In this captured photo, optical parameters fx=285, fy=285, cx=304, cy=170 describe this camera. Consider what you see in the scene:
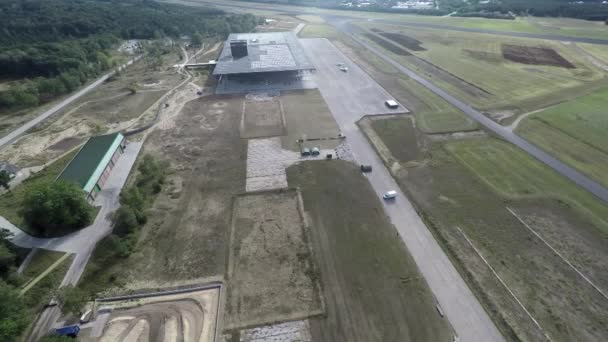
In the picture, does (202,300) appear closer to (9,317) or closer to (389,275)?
(9,317)

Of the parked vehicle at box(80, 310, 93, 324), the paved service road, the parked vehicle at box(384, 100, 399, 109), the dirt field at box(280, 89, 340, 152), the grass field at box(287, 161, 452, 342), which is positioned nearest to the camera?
the grass field at box(287, 161, 452, 342)

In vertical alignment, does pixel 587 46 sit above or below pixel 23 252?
above

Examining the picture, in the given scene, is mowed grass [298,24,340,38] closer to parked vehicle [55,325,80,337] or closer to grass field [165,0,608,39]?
grass field [165,0,608,39]

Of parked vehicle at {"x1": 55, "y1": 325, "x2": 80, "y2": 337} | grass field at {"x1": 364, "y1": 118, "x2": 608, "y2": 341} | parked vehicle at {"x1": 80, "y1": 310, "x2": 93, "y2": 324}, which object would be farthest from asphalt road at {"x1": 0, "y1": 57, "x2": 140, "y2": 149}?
grass field at {"x1": 364, "y1": 118, "x2": 608, "y2": 341}

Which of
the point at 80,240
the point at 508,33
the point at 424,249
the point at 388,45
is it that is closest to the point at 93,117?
the point at 80,240

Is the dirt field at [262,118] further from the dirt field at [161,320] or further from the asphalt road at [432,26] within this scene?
the asphalt road at [432,26]

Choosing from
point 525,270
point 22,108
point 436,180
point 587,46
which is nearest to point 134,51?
point 22,108
